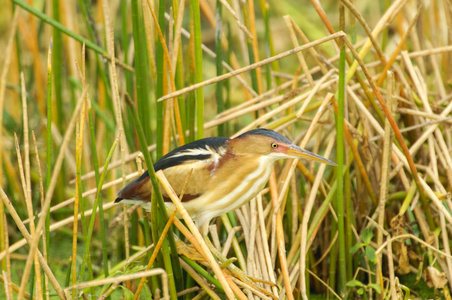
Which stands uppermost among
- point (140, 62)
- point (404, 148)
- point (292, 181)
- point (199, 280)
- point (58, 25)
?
point (58, 25)

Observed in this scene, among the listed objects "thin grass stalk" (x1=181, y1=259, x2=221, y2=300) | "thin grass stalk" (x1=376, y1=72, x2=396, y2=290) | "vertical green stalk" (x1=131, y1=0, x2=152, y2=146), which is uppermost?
"vertical green stalk" (x1=131, y1=0, x2=152, y2=146)

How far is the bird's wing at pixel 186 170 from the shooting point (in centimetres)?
176

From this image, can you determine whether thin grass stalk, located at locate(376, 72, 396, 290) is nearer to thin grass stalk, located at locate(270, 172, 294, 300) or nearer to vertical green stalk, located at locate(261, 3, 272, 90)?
thin grass stalk, located at locate(270, 172, 294, 300)

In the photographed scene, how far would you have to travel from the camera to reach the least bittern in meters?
1.75

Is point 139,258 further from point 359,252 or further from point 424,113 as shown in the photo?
point 424,113

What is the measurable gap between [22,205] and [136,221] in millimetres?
820

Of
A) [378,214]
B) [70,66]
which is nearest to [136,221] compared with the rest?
[378,214]

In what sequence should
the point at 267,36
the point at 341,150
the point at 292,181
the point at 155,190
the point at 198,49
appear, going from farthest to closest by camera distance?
the point at 267,36
the point at 292,181
the point at 198,49
the point at 341,150
the point at 155,190

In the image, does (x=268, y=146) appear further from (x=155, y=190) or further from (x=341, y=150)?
(x=155, y=190)

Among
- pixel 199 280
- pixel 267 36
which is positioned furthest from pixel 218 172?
pixel 267 36

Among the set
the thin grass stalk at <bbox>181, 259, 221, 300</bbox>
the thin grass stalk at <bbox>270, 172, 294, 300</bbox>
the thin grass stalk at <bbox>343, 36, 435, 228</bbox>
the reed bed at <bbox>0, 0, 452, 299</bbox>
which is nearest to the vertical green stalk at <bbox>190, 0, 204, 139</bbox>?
the reed bed at <bbox>0, 0, 452, 299</bbox>

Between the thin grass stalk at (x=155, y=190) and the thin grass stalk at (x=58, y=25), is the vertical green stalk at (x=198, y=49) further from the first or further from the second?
the thin grass stalk at (x=155, y=190)

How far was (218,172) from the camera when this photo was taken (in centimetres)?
181

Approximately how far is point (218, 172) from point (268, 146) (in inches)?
7.2
